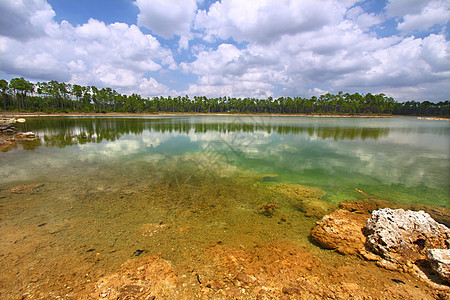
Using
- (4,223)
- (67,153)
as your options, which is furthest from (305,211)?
(67,153)

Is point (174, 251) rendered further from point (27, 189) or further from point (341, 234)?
point (27, 189)

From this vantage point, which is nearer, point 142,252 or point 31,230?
point 142,252

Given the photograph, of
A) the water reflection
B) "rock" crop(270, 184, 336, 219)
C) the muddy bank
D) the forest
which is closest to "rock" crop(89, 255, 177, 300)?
the muddy bank

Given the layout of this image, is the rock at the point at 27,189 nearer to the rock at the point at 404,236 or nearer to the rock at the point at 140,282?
the rock at the point at 140,282

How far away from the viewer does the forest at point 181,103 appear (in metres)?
83.6

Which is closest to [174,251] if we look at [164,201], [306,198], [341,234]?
[164,201]

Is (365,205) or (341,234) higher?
(341,234)

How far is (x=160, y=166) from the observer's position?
10.9 m

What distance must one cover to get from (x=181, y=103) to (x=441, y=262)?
139622 millimetres

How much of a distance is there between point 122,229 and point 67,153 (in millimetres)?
12340

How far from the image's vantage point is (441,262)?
11.0 feet

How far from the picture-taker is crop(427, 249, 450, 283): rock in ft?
10.7

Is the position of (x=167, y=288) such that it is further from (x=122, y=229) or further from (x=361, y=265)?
(x=361, y=265)

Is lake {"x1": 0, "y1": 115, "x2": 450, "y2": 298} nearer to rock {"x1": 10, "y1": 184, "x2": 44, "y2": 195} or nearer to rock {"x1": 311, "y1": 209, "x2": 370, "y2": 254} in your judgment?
rock {"x1": 10, "y1": 184, "x2": 44, "y2": 195}
